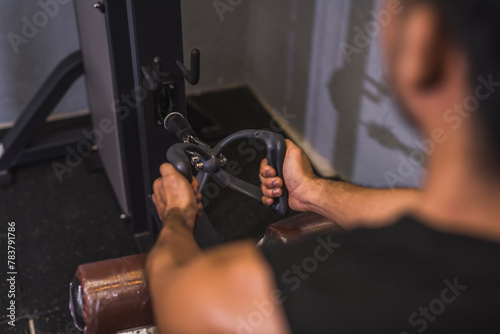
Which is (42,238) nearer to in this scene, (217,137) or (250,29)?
(217,137)

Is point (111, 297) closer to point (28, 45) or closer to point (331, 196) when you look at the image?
point (331, 196)

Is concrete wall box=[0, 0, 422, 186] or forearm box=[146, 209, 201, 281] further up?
forearm box=[146, 209, 201, 281]

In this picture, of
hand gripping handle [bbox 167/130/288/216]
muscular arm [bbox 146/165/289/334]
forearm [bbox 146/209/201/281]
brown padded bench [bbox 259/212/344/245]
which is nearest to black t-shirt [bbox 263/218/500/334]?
muscular arm [bbox 146/165/289/334]

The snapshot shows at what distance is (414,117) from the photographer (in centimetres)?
67

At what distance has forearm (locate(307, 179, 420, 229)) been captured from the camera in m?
1.25

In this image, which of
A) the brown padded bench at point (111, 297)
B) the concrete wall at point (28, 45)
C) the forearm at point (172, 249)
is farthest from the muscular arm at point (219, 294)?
the concrete wall at point (28, 45)

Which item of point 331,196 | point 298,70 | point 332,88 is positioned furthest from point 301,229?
point 298,70

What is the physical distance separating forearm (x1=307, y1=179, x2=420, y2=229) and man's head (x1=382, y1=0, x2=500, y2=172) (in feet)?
1.86

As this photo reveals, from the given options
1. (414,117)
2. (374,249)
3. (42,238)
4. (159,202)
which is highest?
(414,117)

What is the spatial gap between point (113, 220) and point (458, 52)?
7.31 ft

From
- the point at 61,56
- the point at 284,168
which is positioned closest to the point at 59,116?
the point at 61,56

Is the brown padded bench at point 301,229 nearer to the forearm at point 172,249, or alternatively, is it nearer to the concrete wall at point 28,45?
the forearm at point 172,249

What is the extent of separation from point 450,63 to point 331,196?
836 mm

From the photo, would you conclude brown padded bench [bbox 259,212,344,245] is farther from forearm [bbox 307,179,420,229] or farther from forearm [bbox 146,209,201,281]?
forearm [bbox 146,209,201,281]
